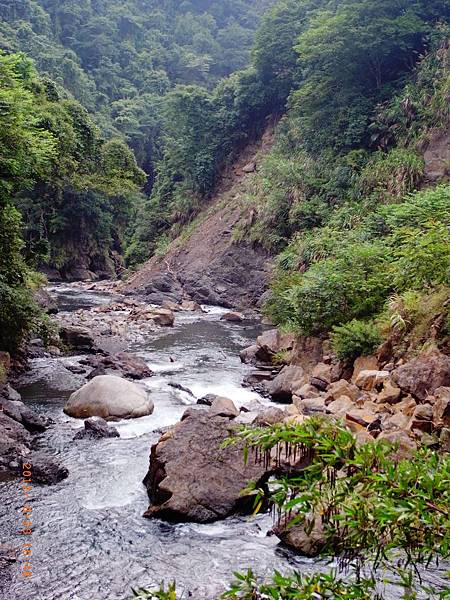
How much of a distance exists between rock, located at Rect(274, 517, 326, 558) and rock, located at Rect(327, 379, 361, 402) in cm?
393

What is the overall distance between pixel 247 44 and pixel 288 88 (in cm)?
3164

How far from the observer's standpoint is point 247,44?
195 feet

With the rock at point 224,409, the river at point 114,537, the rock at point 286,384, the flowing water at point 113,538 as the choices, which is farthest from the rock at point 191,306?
the flowing water at point 113,538

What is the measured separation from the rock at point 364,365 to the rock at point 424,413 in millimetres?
2656

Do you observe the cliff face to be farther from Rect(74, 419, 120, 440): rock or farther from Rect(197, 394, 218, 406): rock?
Rect(74, 419, 120, 440): rock

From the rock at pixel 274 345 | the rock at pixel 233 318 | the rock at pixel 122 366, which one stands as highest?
the rock at pixel 274 345

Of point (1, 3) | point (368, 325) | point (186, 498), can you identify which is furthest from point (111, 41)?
point (186, 498)

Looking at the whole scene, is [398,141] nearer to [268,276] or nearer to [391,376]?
[268,276]

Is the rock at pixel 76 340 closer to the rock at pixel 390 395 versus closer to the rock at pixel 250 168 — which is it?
the rock at pixel 390 395

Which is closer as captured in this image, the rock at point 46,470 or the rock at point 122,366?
the rock at point 46,470

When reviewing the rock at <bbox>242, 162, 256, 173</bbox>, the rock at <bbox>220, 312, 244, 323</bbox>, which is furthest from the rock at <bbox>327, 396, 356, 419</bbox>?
the rock at <bbox>242, 162, 256, 173</bbox>

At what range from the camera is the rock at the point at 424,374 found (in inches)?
314

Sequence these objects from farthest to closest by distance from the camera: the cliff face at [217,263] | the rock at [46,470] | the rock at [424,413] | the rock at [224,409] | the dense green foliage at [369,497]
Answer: the cliff face at [217,263], the rock at [224,409], the rock at [424,413], the rock at [46,470], the dense green foliage at [369,497]

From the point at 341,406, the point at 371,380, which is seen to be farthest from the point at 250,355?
the point at 341,406
